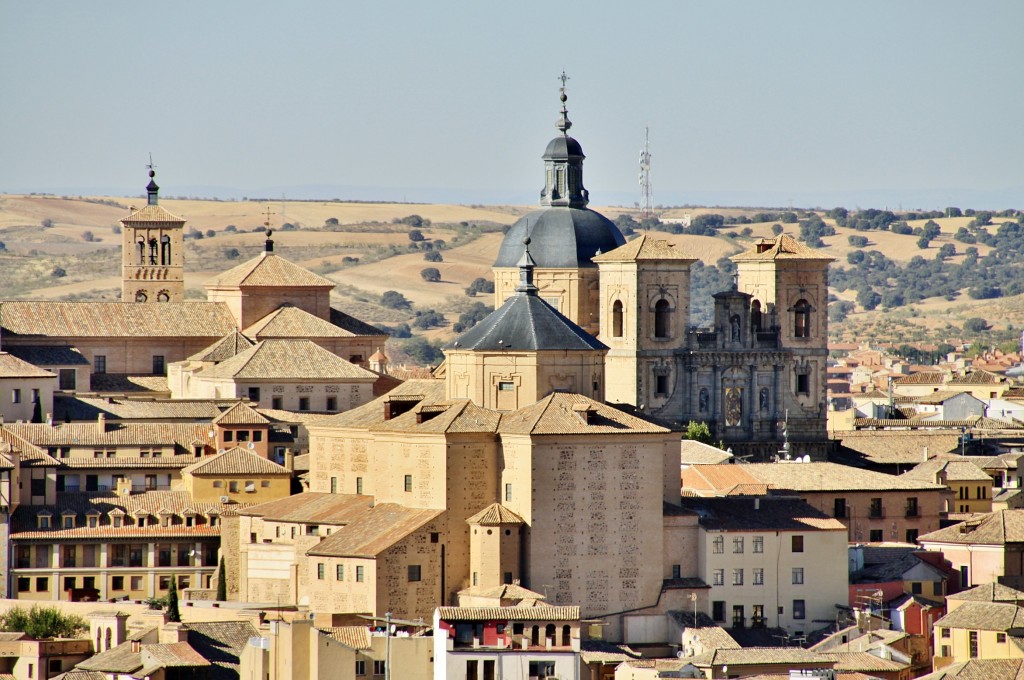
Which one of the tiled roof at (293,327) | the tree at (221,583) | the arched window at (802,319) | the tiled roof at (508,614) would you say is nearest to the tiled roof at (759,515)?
the tiled roof at (508,614)

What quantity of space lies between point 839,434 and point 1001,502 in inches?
657

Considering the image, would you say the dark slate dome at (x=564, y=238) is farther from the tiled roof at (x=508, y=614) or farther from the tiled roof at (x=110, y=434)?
the tiled roof at (x=508, y=614)

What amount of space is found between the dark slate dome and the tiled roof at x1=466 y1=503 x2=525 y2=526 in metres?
31.7

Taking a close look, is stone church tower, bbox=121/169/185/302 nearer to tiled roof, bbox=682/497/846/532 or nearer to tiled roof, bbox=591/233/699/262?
tiled roof, bbox=591/233/699/262

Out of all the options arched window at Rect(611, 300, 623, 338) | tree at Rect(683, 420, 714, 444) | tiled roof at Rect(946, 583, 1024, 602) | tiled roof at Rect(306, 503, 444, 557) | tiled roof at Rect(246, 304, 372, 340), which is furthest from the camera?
arched window at Rect(611, 300, 623, 338)

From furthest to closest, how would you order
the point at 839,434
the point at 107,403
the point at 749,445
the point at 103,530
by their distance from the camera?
the point at 839,434
the point at 749,445
the point at 107,403
the point at 103,530

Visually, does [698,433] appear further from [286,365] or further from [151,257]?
[151,257]

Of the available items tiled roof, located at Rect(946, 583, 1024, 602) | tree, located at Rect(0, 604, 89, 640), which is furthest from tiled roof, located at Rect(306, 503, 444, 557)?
tiled roof, located at Rect(946, 583, 1024, 602)

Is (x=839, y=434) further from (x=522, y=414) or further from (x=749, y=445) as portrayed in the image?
(x=522, y=414)

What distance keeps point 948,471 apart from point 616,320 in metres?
14.1

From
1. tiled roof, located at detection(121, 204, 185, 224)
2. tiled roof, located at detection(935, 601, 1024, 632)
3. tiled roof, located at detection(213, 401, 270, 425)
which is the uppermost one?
tiled roof, located at detection(121, 204, 185, 224)

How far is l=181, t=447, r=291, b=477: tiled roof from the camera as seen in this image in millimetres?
86312

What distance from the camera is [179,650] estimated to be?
7369 centimetres

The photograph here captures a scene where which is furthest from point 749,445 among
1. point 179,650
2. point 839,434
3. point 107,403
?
point 179,650
